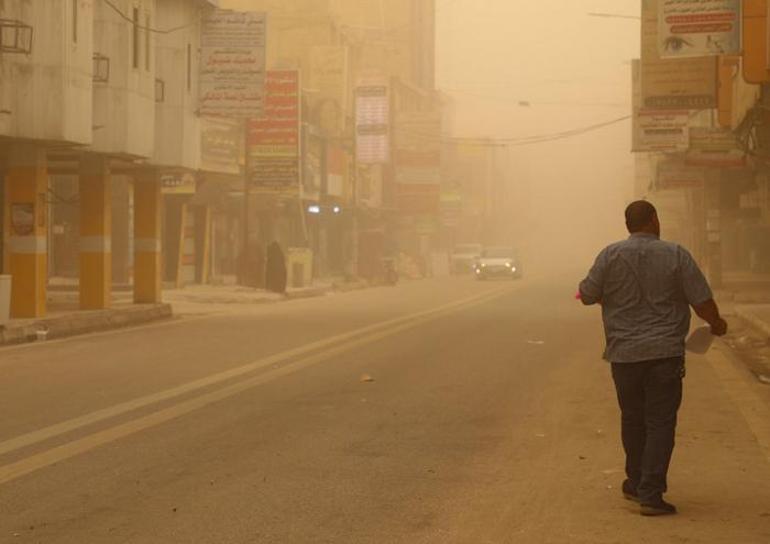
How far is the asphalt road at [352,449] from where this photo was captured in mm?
7633

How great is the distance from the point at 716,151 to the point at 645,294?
31.1 metres

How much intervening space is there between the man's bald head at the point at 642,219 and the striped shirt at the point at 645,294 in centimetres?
5

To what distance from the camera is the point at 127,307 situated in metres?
31.4

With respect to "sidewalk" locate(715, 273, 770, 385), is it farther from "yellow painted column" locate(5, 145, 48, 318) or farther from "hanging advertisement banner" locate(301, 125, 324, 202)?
"hanging advertisement banner" locate(301, 125, 324, 202)

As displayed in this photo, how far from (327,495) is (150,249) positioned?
2700cm

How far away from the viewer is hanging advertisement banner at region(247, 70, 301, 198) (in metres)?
49.9

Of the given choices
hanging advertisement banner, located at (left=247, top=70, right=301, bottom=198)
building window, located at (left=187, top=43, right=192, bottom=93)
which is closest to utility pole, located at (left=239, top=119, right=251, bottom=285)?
hanging advertisement banner, located at (left=247, top=70, right=301, bottom=198)

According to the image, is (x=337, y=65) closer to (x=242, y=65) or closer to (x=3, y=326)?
(x=242, y=65)

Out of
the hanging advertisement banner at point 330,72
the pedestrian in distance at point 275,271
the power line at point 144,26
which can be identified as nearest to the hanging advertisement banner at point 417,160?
the hanging advertisement banner at point 330,72

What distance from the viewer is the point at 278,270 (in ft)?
152

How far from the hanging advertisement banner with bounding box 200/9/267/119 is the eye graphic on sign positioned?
47.9 ft

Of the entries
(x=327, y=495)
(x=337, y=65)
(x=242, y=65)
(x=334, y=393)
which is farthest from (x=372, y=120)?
(x=327, y=495)

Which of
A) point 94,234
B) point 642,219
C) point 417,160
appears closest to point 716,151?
point 94,234

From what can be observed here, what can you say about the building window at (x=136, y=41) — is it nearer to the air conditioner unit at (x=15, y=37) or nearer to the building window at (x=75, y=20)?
the building window at (x=75, y=20)
